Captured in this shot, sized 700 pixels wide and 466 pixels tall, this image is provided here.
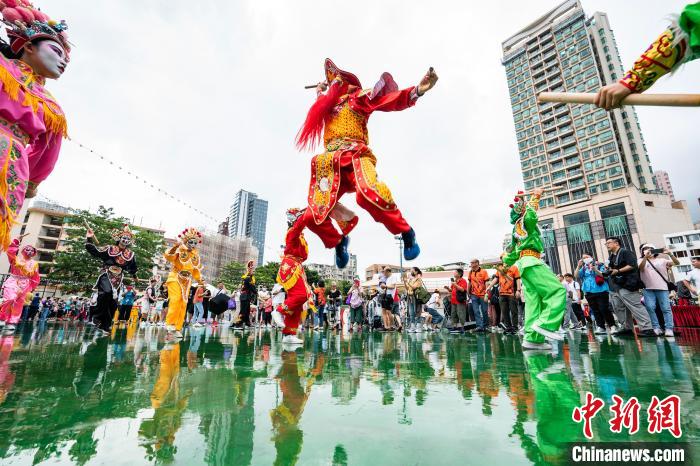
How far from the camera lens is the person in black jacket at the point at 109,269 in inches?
234

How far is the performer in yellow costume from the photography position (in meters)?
6.03

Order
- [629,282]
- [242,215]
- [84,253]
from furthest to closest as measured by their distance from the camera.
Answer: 1. [242,215]
2. [84,253]
3. [629,282]

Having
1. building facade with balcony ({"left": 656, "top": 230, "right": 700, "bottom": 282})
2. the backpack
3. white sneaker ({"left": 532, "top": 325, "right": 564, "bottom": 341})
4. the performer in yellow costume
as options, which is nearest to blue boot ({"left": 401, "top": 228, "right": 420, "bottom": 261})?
white sneaker ({"left": 532, "top": 325, "right": 564, "bottom": 341})

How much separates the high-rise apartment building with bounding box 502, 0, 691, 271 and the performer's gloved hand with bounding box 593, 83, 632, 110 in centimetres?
4661

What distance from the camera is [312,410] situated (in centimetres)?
146

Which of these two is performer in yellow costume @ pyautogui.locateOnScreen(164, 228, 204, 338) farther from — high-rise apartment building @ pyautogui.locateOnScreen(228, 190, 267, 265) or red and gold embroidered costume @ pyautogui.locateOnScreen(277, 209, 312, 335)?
high-rise apartment building @ pyautogui.locateOnScreen(228, 190, 267, 265)

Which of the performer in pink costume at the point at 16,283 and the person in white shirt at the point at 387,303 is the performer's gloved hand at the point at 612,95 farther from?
the performer in pink costume at the point at 16,283

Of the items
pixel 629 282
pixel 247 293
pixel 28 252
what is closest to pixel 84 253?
pixel 28 252

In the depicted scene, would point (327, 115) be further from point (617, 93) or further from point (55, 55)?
point (617, 93)

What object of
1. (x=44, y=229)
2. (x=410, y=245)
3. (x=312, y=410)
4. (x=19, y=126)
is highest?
(x=44, y=229)

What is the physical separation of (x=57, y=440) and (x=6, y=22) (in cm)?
293

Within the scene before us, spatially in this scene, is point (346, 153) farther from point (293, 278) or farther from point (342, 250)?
point (293, 278)

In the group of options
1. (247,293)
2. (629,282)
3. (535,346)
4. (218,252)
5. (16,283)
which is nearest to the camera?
(535,346)

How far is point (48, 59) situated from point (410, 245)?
331cm
